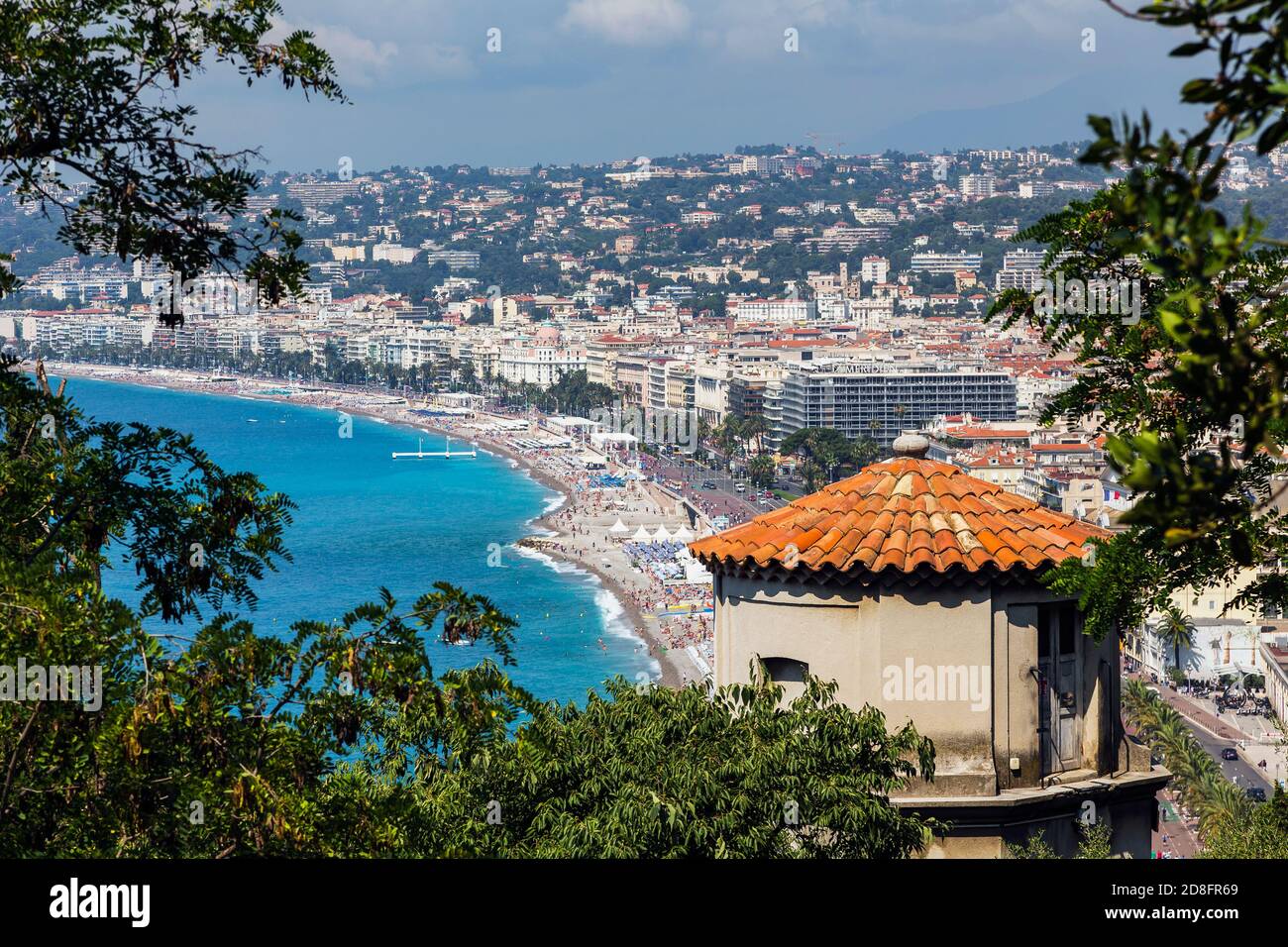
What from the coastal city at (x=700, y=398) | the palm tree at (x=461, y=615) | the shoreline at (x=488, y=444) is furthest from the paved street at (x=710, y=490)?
the palm tree at (x=461, y=615)

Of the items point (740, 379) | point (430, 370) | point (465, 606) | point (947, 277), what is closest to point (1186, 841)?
point (465, 606)

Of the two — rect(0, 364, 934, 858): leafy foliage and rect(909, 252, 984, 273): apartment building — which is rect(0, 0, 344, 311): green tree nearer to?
rect(0, 364, 934, 858): leafy foliage

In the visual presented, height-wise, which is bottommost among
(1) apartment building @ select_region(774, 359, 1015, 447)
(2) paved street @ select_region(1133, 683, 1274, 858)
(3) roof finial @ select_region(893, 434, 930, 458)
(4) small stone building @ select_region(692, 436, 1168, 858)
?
(2) paved street @ select_region(1133, 683, 1274, 858)

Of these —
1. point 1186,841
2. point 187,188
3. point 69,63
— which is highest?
point 69,63

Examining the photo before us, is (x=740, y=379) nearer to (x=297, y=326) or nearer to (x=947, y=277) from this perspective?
(x=297, y=326)

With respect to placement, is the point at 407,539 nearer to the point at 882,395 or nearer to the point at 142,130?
the point at 882,395

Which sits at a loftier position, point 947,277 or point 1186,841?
point 947,277

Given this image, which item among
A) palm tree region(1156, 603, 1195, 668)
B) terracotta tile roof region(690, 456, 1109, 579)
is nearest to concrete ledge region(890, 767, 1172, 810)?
terracotta tile roof region(690, 456, 1109, 579)
